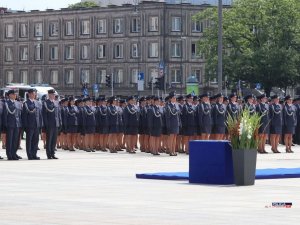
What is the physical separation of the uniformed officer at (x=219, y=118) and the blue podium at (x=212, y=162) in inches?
625

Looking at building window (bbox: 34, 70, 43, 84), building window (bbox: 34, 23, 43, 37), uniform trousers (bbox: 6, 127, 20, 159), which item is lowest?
uniform trousers (bbox: 6, 127, 20, 159)

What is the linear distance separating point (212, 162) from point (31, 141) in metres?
12.8

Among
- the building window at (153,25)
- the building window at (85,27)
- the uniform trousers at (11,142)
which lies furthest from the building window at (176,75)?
the uniform trousers at (11,142)

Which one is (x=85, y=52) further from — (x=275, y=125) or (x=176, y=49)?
(x=275, y=125)

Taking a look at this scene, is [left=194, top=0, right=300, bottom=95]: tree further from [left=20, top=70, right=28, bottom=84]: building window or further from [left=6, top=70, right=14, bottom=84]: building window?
[left=6, top=70, right=14, bottom=84]: building window

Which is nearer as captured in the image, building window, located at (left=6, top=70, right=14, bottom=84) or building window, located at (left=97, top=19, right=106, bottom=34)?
building window, located at (left=97, top=19, right=106, bottom=34)

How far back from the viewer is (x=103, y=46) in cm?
13675

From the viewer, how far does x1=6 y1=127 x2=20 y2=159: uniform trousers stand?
38719 mm

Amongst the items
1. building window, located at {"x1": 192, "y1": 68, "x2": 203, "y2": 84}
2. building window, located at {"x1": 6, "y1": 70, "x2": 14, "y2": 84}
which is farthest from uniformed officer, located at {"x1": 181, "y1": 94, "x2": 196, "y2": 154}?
building window, located at {"x1": 6, "y1": 70, "x2": 14, "y2": 84}

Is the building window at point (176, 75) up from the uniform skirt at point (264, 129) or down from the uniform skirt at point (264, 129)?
up

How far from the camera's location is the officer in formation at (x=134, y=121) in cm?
3900

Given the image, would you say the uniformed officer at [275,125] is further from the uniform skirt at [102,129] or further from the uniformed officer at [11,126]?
the uniformed officer at [11,126]

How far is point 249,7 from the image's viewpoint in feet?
383

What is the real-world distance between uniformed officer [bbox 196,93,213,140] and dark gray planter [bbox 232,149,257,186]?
16072mm
